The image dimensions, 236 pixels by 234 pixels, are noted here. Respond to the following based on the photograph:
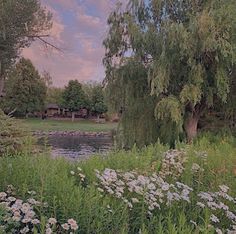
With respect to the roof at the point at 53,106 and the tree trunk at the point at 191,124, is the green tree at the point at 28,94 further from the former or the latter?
the tree trunk at the point at 191,124

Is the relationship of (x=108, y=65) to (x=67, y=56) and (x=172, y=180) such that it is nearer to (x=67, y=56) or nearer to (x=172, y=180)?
(x=67, y=56)

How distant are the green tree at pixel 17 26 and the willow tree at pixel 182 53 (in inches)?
206

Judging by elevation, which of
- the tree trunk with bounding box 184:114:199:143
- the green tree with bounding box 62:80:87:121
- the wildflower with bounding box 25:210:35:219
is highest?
the green tree with bounding box 62:80:87:121

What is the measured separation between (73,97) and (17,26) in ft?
131

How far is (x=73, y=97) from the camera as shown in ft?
188

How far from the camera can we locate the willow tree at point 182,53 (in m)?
11.8

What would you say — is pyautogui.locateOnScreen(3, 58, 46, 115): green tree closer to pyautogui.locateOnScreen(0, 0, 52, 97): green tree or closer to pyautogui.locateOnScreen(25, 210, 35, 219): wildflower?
pyautogui.locateOnScreen(0, 0, 52, 97): green tree

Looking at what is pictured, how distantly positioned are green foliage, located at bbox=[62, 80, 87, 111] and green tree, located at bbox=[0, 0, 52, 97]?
3779 cm

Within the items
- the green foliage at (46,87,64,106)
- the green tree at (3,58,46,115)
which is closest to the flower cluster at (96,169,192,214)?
the green tree at (3,58,46,115)

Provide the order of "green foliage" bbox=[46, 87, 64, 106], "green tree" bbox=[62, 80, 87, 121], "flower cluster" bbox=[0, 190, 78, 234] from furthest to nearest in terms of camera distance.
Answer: "green foliage" bbox=[46, 87, 64, 106], "green tree" bbox=[62, 80, 87, 121], "flower cluster" bbox=[0, 190, 78, 234]

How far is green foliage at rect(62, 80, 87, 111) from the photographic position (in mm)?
57219

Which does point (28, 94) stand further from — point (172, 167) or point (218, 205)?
point (218, 205)

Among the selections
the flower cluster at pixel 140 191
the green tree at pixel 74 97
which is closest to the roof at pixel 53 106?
the green tree at pixel 74 97

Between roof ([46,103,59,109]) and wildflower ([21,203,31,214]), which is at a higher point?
roof ([46,103,59,109])
